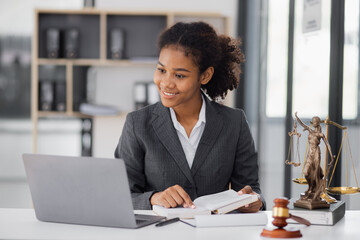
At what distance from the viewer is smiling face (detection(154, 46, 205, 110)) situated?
2.05m

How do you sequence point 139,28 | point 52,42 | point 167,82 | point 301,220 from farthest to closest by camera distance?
point 139,28, point 52,42, point 167,82, point 301,220

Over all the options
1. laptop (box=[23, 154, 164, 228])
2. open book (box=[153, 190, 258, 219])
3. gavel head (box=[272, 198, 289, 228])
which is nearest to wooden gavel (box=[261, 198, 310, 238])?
gavel head (box=[272, 198, 289, 228])

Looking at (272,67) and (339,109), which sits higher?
(272,67)

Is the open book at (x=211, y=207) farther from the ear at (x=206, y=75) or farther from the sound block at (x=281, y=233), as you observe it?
the ear at (x=206, y=75)

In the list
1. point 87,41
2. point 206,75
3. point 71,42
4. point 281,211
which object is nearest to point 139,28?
point 87,41

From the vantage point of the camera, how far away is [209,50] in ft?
7.11

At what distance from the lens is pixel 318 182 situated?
5.49 ft

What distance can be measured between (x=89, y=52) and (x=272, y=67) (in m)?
1.70

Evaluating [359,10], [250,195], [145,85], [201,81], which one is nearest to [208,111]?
[201,81]

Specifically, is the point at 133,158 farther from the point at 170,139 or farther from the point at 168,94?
the point at 168,94

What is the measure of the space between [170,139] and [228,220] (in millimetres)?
601

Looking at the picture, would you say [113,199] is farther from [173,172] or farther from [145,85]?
[145,85]

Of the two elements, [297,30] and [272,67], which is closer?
[297,30]

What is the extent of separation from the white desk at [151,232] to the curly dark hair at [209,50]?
783mm
